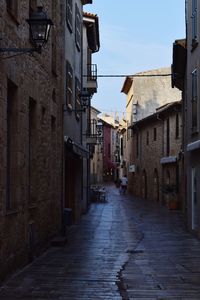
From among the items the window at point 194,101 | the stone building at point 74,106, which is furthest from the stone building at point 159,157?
the window at point 194,101

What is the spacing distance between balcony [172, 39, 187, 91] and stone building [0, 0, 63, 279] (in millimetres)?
6418

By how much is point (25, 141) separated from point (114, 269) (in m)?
3.09

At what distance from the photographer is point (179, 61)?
23.6 meters

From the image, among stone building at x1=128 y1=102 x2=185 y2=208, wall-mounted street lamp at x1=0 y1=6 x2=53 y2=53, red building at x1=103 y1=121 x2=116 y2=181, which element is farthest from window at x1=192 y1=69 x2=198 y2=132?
red building at x1=103 y1=121 x2=116 y2=181

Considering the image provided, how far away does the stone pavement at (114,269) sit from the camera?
1000 centimetres

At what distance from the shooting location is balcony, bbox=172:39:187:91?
22.7 metres

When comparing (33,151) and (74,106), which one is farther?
(74,106)

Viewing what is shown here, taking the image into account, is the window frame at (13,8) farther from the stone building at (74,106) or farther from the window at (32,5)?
the stone building at (74,106)

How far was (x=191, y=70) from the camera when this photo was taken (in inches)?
794

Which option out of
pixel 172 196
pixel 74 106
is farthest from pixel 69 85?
pixel 172 196

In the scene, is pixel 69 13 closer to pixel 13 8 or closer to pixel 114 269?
pixel 13 8

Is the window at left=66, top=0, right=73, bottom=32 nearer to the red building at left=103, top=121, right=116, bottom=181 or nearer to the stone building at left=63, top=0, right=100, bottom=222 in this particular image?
the stone building at left=63, top=0, right=100, bottom=222

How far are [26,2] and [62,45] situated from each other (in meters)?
7.00

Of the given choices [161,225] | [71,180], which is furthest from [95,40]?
[161,225]
